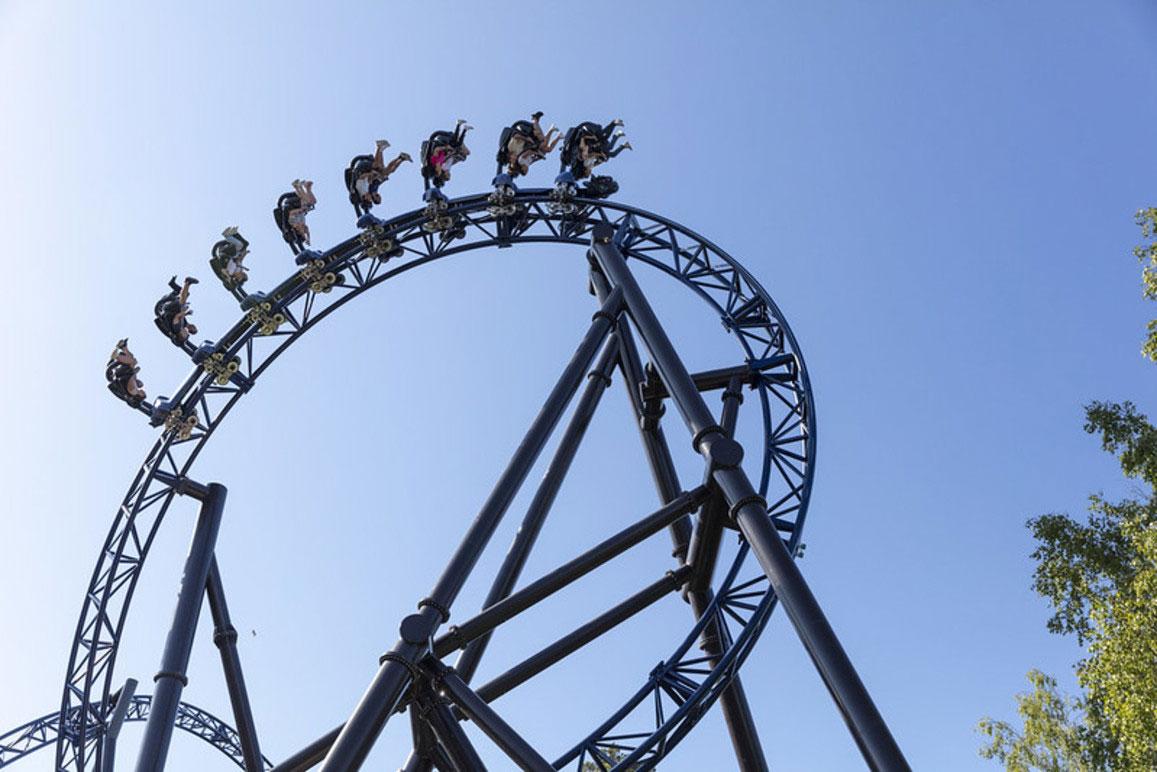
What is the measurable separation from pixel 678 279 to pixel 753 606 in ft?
14.2

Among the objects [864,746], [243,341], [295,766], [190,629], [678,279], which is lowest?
[864,746]

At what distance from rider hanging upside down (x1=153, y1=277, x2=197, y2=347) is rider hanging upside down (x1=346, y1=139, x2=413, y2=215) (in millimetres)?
2321

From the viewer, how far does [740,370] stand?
32.9 feet

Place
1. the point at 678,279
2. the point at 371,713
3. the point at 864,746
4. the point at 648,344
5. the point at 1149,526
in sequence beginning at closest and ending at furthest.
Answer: the point at 864,746, the point at 371,713, the point at 648,344, the point at 678,279, the point at 1149,526

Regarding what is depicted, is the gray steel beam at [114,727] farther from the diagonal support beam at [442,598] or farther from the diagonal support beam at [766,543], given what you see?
the diagonal support beam at [766,543]

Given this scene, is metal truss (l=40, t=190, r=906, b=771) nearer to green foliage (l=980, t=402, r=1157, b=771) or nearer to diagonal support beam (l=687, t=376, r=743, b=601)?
diagonal support beam (l=687, t=376, r=743, b=601)

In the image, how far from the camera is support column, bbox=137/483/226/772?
29.0 ft

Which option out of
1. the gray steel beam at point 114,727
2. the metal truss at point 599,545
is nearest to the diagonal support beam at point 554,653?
the metal truss at point 599,545

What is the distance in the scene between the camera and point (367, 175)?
1222 centimetres

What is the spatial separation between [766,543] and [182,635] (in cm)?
589

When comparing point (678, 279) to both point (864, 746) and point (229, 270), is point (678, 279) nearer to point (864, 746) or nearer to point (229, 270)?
point (229, 270)

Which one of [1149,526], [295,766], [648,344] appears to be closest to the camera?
[295,766]

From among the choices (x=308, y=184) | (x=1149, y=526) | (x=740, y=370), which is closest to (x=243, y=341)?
(x=308, y=184)

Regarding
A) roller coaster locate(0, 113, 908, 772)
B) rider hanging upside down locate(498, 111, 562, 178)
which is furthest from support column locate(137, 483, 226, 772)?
rider hanging upside down locate(498, 111, 562, 178)
